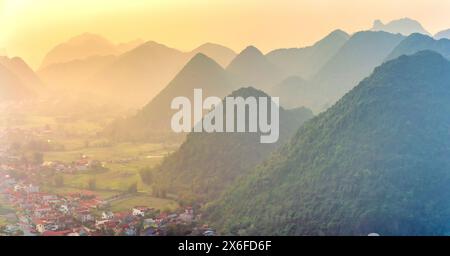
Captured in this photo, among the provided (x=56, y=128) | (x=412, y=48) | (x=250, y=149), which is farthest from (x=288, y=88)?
(x=56, y=128)

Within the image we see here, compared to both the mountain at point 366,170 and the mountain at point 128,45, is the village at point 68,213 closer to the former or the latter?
the mountain at point 366,170

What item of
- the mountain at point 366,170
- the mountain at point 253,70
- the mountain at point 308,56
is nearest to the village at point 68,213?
the mountain at point 366,170

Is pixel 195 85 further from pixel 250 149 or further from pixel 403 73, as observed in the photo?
pixel 403 73

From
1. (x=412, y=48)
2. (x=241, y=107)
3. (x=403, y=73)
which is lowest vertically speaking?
(x=241, y=107)

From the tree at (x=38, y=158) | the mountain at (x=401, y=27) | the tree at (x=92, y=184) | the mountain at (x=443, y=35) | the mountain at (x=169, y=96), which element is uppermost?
the mountain at (x=401, y=27)

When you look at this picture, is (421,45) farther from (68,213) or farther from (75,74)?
(68,213)

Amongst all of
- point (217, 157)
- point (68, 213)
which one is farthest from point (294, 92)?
point (68, 213)
